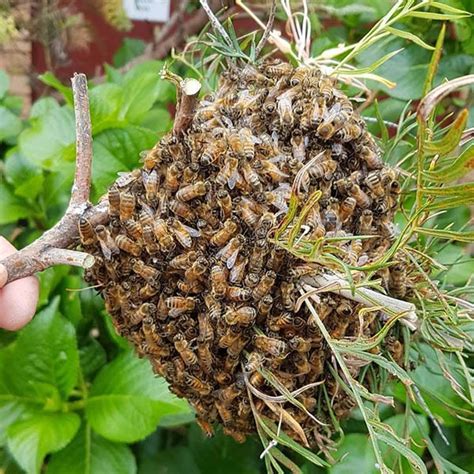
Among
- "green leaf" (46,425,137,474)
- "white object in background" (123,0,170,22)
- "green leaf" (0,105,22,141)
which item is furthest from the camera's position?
"white object in background" (123,0,170,22)

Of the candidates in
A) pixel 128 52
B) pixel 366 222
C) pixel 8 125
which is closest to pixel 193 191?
pixel 366 222

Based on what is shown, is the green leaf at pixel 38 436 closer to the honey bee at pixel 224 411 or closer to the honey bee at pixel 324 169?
the honey bee at pixel 224 411

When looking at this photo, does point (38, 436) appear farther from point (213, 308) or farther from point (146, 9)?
point (146, 9)

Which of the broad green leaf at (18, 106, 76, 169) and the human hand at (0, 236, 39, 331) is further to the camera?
the broad green leaf at (18, 106, 76, 169)

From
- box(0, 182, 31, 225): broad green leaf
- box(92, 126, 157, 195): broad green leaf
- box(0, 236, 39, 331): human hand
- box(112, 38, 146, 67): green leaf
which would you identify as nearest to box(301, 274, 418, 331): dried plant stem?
box(0, 236, 39, 331): human hand

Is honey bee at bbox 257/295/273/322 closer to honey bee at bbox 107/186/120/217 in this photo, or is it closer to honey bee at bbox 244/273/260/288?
honey bee at bbox 244/273/260/288
